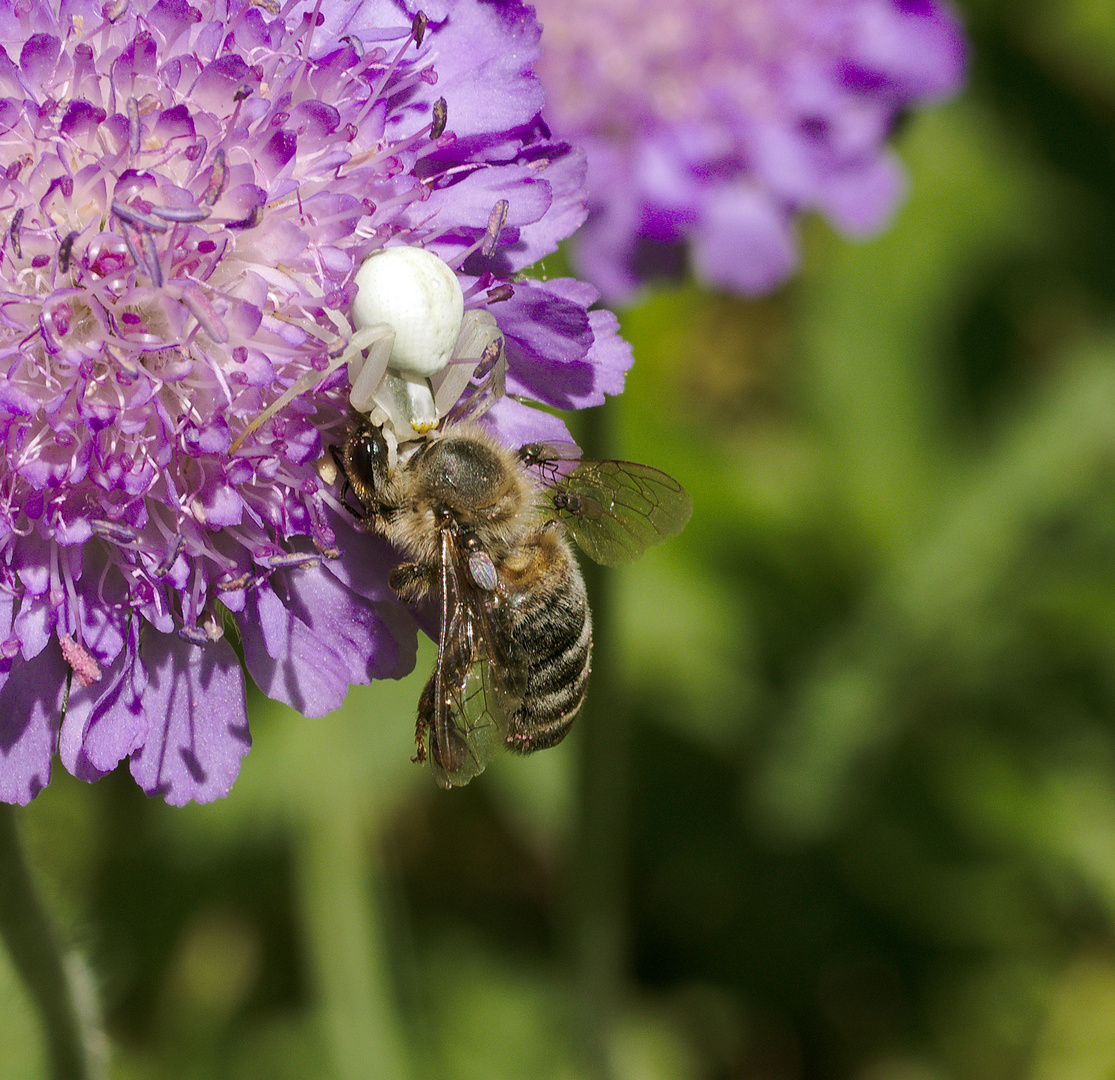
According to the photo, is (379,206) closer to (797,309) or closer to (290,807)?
(290,807)

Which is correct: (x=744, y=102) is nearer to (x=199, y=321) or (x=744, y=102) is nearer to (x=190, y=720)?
(x=199, y=321)

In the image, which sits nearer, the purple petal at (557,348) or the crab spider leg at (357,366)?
the crab spider leg at (357,366)

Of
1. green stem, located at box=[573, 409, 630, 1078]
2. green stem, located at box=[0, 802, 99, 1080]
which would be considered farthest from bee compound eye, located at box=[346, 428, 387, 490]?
green stem, located at box=[573, 409, 630, 1078]

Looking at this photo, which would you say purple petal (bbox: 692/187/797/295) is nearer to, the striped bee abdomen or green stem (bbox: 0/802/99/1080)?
the striped bee abdomen

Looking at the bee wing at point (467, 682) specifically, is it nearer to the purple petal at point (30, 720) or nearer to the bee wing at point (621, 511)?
the bee wing at point (621, 511)

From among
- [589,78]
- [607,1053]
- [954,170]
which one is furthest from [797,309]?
[607,1053]

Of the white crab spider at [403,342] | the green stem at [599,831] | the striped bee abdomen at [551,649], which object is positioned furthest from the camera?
the green stem at [599,831]

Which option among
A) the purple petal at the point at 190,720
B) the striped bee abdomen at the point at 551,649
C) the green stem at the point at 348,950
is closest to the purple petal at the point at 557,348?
the striped bee abdomen at the point at 551,649
